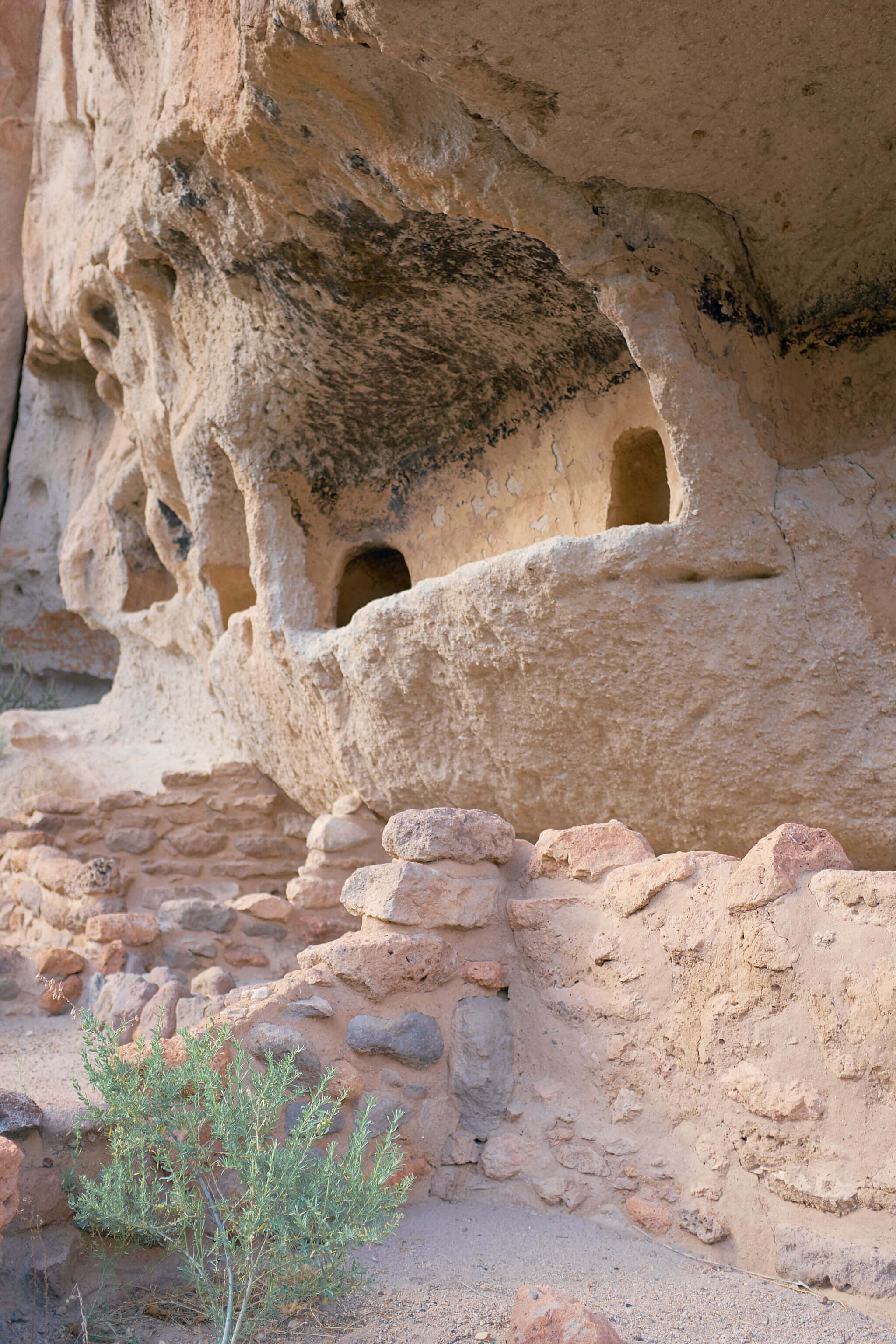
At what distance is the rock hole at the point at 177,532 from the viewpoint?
660 cm

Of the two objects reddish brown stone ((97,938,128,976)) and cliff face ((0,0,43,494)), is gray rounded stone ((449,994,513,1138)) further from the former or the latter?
cliff face ((0,0,43,494))

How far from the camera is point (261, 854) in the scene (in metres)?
5.65

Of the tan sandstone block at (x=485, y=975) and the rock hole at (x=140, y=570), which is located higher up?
the rock hole at (x=140, y=570)

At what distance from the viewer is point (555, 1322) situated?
4.60 feet

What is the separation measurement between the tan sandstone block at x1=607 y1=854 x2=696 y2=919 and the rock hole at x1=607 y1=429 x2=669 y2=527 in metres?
2.31

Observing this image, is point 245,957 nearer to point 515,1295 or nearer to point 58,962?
point 58,962

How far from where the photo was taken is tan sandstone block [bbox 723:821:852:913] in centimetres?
183

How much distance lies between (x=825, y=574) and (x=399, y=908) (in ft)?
6.03

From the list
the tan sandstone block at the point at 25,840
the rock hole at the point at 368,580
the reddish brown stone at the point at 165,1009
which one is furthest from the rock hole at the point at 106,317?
the reddish brown stone at the point at 165,1009

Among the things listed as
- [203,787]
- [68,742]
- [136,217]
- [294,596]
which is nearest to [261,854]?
[203,787]

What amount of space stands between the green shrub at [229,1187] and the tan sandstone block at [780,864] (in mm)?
779

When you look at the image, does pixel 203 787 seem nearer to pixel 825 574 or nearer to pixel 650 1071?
pixel 825 574

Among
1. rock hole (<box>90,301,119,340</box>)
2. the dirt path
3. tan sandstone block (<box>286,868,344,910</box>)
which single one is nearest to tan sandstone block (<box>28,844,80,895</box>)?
tan sandstone block (<box>286,868,344,910</box>)

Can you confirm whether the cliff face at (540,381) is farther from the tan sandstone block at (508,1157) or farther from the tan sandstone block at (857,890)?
the tan sandstone block at (508,1157)
